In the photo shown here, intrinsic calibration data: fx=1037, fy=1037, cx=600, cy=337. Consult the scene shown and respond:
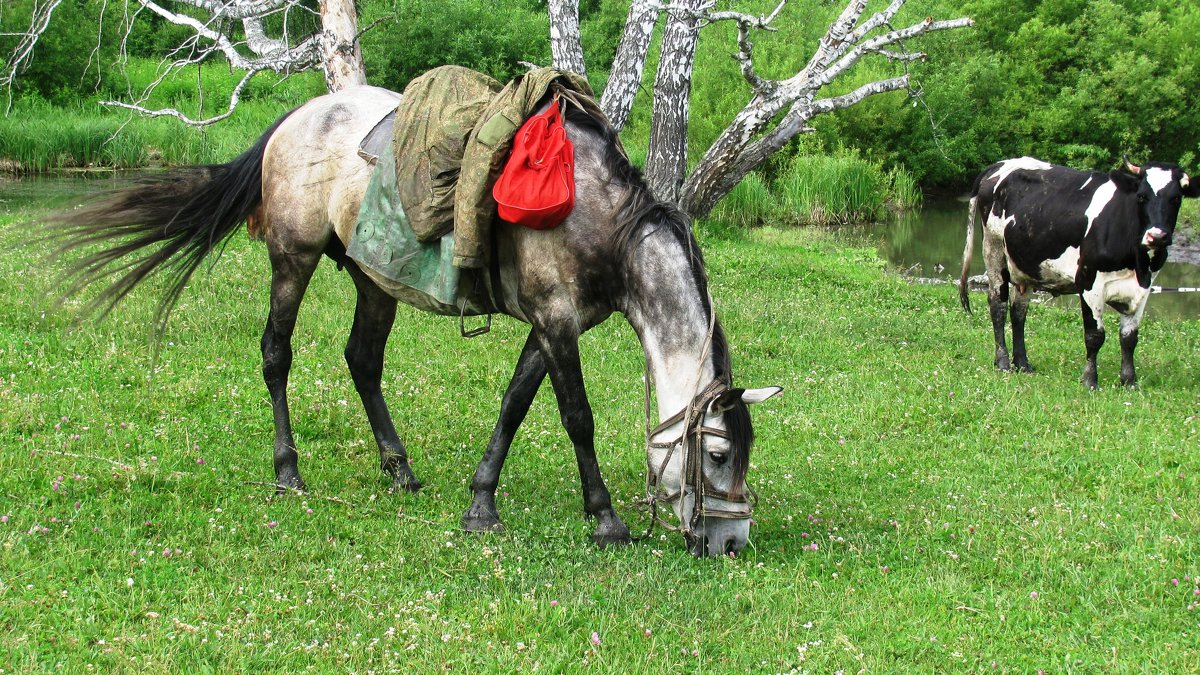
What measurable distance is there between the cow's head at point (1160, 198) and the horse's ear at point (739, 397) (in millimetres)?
6056

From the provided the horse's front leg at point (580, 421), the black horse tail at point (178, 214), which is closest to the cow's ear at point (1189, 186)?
the horse's front leg at point (580, 421)

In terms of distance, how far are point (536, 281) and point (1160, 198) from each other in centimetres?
673

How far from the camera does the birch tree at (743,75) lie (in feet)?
35.3

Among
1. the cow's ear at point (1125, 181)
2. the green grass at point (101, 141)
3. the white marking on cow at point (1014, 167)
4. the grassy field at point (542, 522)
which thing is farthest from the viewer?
the green grass at point (101, 141)

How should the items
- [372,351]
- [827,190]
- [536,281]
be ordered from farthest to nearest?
[827,190] → [372,351] → [536,281]

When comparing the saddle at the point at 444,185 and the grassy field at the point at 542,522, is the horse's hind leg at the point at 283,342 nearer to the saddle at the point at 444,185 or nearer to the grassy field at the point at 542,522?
the grassy field at the point at 542,522

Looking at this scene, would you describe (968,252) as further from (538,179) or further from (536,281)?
(538,179)

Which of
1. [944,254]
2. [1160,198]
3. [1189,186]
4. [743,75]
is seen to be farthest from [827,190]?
[1160,198]

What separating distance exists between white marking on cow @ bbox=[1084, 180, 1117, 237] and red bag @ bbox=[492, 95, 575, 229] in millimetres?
6616

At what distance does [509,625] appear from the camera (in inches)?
181

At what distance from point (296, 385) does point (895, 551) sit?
4.68 meters

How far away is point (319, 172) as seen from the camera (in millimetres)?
6328

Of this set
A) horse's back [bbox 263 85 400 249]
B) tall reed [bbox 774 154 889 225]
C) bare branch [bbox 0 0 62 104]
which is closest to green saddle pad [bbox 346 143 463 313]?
horse's back [bbox 263 85 400 249]

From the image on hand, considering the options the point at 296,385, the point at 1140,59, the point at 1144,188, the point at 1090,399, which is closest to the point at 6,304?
the point at 296,385
